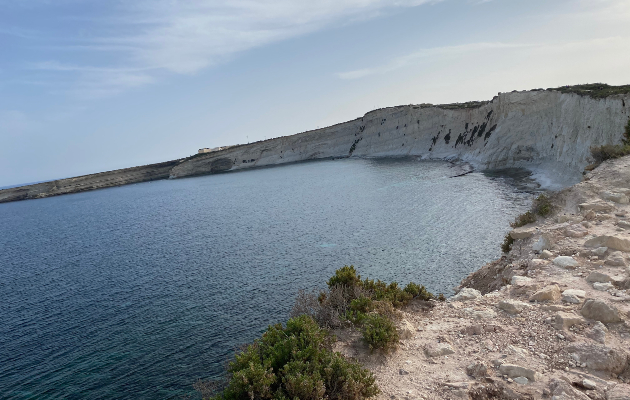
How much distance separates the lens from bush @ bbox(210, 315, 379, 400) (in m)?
7.59

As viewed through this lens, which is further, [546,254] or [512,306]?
[546,254]

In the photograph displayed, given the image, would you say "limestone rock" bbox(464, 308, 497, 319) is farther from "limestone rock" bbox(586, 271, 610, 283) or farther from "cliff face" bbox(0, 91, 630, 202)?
"cliff face" bbox(0, 91, 630, 202)

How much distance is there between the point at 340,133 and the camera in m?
114

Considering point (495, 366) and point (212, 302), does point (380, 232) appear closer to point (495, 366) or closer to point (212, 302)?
point (212, 302)

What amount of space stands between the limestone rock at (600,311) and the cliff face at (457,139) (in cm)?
2685

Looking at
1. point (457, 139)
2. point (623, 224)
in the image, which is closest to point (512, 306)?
point (623, 224)

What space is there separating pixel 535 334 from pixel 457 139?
69.4 m

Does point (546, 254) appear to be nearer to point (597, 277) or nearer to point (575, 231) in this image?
point (575, 231)

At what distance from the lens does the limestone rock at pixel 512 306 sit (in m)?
10.1

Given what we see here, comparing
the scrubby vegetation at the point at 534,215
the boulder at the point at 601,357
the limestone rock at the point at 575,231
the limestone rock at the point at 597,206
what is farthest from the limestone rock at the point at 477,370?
the limestone rock at the point at 597,206

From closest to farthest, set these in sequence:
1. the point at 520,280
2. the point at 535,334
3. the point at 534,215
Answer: the point at 535,334, the point at 520,280, the point at 534,215

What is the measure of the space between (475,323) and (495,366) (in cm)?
205

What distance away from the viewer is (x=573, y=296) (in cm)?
977

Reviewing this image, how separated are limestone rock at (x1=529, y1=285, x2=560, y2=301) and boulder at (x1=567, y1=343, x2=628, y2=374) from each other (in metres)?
2.44
